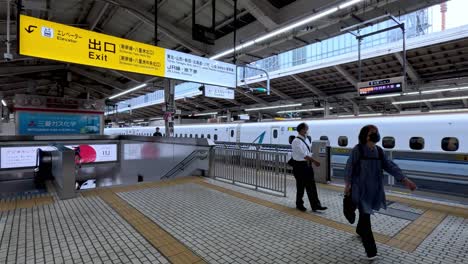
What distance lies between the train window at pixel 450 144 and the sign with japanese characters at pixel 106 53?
6822mm

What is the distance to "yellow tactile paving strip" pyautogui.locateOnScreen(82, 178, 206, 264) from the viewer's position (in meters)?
3.23

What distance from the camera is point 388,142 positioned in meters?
9.04

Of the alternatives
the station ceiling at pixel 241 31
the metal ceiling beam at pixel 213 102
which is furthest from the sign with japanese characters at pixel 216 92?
the metal ceiling beam at pixel 213 102

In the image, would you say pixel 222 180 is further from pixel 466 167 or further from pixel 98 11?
pixel 98 11

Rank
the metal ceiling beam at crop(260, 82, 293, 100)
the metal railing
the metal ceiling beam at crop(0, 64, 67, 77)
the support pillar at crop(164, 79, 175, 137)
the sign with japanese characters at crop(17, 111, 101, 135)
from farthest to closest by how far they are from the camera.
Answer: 1. the metal ceiling beam at crop(260, 82, 293, 100)
2. the support pillar at crop(164, 79, 175, 137)
3. the metal ceiling beam at crop(0, 64, 67, 77)
4. the sign with japanese characters at crop(17, 111, 101, 135)
5. the metal railing

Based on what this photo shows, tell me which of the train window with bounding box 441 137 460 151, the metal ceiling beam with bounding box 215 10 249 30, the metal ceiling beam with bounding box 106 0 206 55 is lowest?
the train window with bounding box 441 137 460 151

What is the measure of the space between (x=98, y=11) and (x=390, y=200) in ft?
34.8

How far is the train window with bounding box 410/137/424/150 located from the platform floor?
3481 millimetres

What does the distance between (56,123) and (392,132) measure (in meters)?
13.0

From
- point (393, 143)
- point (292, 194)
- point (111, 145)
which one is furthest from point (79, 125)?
point (393, 143)

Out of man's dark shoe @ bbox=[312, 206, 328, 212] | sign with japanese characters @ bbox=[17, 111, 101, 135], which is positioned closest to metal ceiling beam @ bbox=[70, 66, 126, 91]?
sign with japanese characters @ bbox=[17, 111, 101, 135]

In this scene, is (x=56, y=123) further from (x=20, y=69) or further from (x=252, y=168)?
(x=252, y=168)

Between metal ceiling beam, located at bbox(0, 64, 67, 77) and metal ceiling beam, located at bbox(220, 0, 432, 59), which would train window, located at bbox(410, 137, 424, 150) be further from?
metal ceiling beam, located at bbox(0, 64, 67, 77)

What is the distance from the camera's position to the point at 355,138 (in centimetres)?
987
